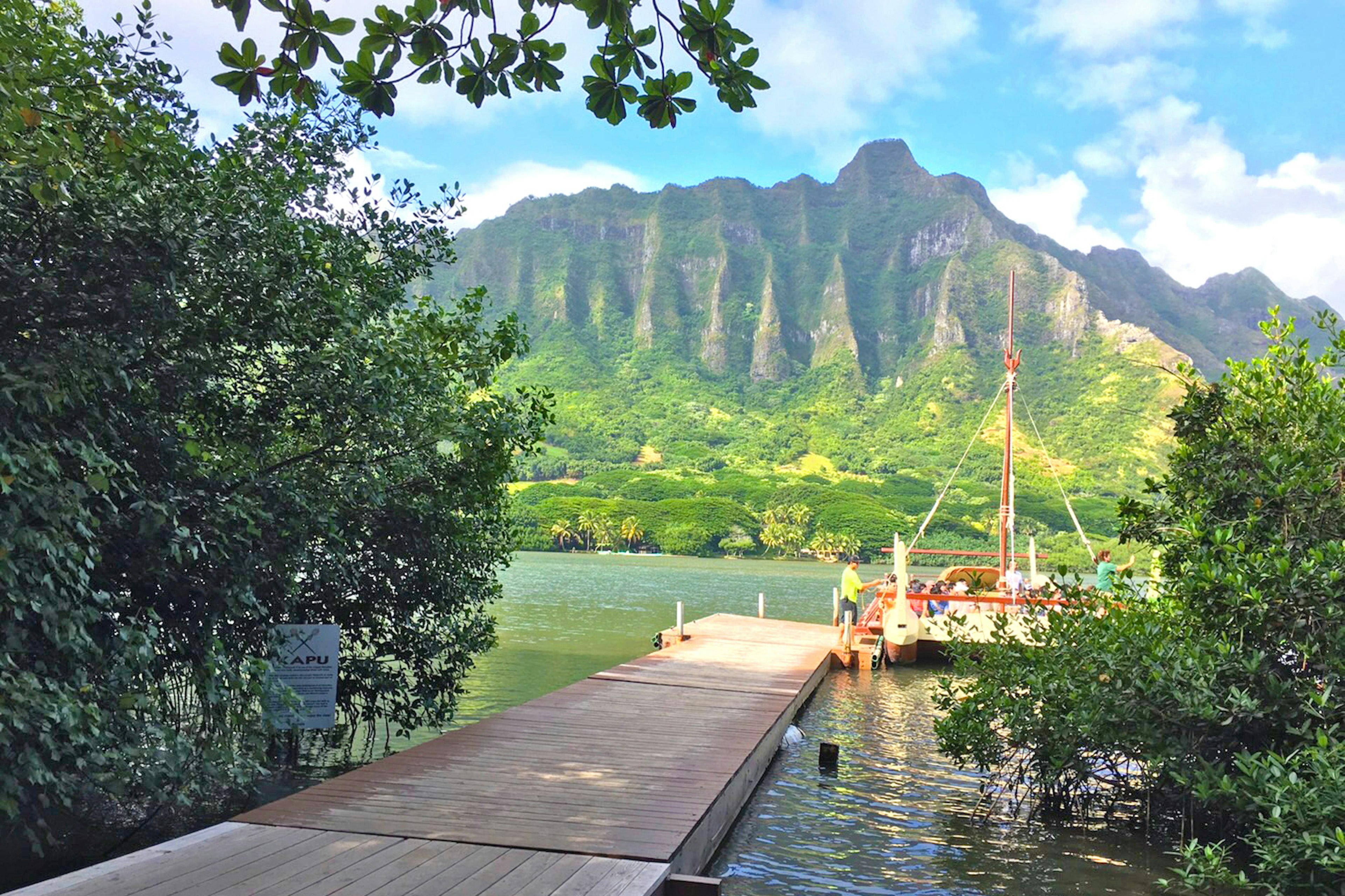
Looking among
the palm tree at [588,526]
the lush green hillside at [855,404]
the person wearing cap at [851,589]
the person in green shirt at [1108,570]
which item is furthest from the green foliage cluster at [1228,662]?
Answer: the palm tree at [588,526]

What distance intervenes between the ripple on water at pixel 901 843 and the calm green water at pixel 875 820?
0.05 feet

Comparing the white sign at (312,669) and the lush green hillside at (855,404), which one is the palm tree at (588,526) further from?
the white sign at (312,669)

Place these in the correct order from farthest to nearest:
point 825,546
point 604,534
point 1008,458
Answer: point 825,546 → point 604,534 → point 1008,458

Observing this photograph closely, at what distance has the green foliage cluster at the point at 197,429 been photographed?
5.18 metres

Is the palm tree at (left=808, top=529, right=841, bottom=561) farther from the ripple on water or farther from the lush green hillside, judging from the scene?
the ripple on water

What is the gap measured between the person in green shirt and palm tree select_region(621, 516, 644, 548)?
8852 centimetres

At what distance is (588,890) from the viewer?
4695 mm

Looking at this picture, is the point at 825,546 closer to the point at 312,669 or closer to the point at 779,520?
the point at 779,520

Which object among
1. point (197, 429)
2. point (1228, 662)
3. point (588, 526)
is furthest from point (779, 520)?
point (197, 429)

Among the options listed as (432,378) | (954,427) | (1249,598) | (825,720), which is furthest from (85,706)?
(954,427)

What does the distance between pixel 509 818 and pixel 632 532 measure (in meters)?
100

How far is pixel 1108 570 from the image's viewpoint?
12266mm

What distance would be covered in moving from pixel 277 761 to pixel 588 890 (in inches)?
243

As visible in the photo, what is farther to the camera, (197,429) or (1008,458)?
(1008,458)
